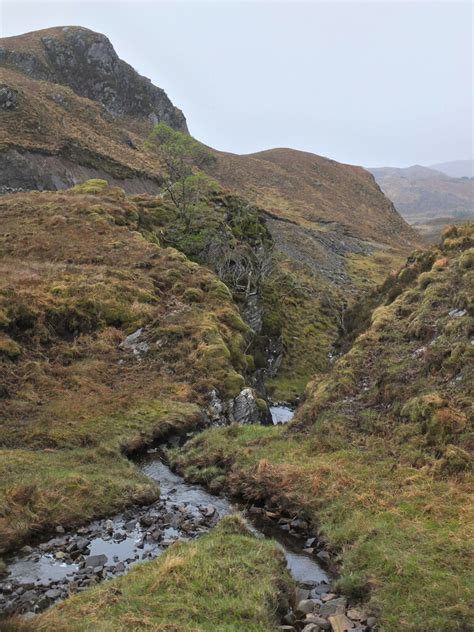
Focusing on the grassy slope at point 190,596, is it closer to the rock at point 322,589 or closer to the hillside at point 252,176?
the rock at point 322,589

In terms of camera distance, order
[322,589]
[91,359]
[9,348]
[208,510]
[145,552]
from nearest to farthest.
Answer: [322,589] → [145,552] → [208,510] → [9,348] → [91,359]

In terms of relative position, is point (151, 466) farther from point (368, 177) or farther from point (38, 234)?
point (368, 177)

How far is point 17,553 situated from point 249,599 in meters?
6.82

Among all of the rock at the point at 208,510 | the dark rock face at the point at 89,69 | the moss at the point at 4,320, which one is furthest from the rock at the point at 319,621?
the dark rock face at the point at 89,69

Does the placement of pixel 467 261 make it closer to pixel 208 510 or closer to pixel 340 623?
pixel 208 510

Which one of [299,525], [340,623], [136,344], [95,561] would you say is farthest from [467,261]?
[95,561]

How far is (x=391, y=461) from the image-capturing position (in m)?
19.0

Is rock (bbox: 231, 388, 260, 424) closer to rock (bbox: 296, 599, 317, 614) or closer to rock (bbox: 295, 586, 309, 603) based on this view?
rock (bbox: 295, 586, 309, 603)

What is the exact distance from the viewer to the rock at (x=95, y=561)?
13899 mm

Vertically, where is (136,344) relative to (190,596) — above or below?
above

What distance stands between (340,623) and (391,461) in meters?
7.96

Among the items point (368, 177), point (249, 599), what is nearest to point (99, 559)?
point (249, 599)

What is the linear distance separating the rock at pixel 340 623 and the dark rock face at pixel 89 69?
414ft

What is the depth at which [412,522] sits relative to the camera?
15.2 meters
